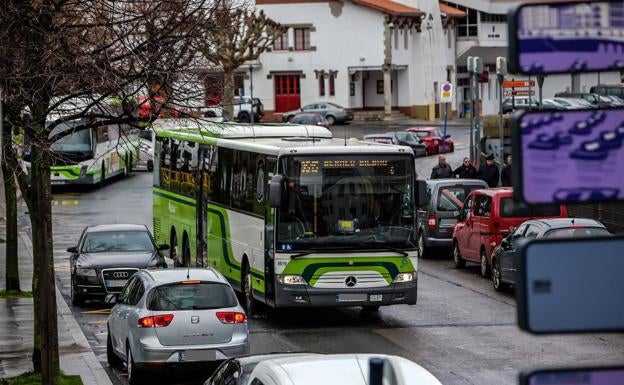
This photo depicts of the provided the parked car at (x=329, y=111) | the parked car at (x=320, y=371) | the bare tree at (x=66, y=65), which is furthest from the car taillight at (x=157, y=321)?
the parked car at (x=329, y=111)

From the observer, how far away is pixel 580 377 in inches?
138

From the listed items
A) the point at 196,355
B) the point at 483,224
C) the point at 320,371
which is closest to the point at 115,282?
the point at 483,224

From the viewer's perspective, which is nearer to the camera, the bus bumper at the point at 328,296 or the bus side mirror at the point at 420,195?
the bus bumper at the point at 328,296

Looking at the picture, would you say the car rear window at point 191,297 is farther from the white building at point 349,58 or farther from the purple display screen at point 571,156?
the white building at point 349,58

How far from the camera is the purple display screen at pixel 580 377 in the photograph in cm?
343

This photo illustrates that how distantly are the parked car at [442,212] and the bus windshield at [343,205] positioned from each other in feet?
34.6

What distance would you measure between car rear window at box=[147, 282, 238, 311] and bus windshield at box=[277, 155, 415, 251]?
14.4ft

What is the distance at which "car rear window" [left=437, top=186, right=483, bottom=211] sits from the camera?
33500mm

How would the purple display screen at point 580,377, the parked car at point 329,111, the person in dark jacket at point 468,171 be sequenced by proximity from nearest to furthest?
the purple display screen at point 580,377 < the person in dark jacket at point 468,171 < the parked car at point 329,111

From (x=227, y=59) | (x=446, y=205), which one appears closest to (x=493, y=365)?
(x=446, y=205)

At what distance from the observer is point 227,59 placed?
3125 inches

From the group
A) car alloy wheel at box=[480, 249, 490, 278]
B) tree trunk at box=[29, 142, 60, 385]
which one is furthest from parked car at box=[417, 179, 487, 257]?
tree trunk at box=[29, 142, 60, 385]

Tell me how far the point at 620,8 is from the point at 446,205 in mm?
29962

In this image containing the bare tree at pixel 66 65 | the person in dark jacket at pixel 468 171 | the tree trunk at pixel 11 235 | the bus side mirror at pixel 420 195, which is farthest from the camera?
the person in dark jacket at pixel 468 171
